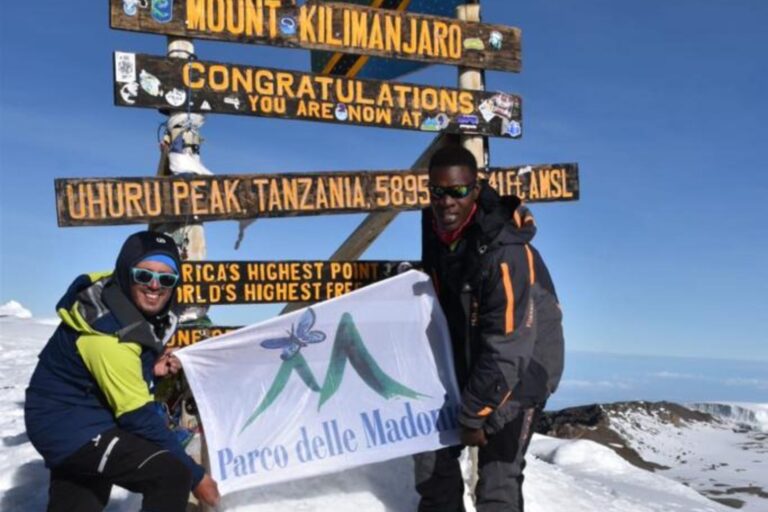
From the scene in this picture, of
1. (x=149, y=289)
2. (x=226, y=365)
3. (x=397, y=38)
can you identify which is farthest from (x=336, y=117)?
(x=149, y=289)

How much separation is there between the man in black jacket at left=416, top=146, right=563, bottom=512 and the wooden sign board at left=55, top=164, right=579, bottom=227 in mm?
1409

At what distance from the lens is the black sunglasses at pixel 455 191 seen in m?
3.86

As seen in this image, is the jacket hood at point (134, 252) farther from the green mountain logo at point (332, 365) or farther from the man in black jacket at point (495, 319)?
the man in black jacket at point (495, 319)

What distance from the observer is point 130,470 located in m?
3.27

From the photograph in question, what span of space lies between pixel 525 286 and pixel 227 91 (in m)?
2.75

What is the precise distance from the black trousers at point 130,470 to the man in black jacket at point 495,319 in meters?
1.56

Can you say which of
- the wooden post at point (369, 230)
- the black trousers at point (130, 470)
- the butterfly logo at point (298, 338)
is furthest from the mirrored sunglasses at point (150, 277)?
the wooden post at point (369, 230)

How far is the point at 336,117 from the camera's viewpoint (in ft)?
17.8

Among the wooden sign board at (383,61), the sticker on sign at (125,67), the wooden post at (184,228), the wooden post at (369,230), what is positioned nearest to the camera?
the sticker on sign at (125,67)

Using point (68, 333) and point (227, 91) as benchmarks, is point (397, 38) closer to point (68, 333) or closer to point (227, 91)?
point (227, 91)

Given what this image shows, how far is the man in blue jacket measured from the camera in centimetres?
313

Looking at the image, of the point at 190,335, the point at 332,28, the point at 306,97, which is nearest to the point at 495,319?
the point at 190,335

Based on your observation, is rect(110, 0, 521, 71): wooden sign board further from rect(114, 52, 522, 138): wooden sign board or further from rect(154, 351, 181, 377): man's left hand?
rect(154, 351, 181, 377): man's left hand

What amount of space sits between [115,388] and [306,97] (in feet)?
9.54
